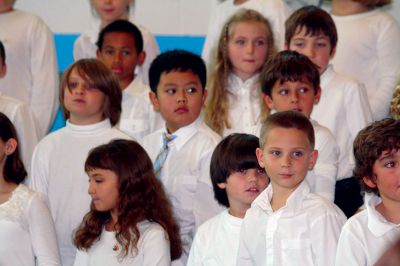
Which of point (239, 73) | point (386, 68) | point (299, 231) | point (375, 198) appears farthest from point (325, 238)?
point (386, 68)

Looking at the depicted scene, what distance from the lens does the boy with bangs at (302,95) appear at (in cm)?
387

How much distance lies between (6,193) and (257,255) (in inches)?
46.4

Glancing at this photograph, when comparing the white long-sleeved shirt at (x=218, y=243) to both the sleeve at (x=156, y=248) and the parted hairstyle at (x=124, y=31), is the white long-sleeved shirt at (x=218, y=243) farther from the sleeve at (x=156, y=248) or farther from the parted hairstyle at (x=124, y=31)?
the parted hairstyle at (x=124, y=31)

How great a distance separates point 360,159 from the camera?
3.35 m

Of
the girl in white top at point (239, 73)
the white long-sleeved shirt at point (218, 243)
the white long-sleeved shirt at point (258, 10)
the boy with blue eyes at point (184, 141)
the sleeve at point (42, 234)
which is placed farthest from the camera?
the white long-sleeved shirt at point (258, 10)

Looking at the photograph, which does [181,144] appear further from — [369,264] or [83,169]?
[369,264]

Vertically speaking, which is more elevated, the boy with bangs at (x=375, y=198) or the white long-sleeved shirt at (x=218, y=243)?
the boy with bangs at (x=375, y=198)

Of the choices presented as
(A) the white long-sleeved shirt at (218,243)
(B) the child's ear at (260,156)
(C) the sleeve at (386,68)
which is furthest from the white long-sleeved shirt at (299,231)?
(C) the sleeve at (386,68)

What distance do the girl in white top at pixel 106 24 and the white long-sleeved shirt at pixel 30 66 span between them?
0.40 metres

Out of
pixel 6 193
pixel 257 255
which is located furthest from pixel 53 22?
pixel 257 255

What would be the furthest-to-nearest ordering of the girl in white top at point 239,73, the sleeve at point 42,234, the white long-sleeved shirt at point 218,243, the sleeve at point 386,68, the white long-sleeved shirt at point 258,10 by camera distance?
A: the white long-sleeved shirt at point 258,10 → the sleeve at point 386,68 → the girl in white top at point 239,73 → the sleeve at point 42,234 → the white long-sleeved shirt at point 218,243

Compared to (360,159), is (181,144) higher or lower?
lower

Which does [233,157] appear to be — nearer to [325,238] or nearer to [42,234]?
[325,238]

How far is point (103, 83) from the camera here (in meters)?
4.35
